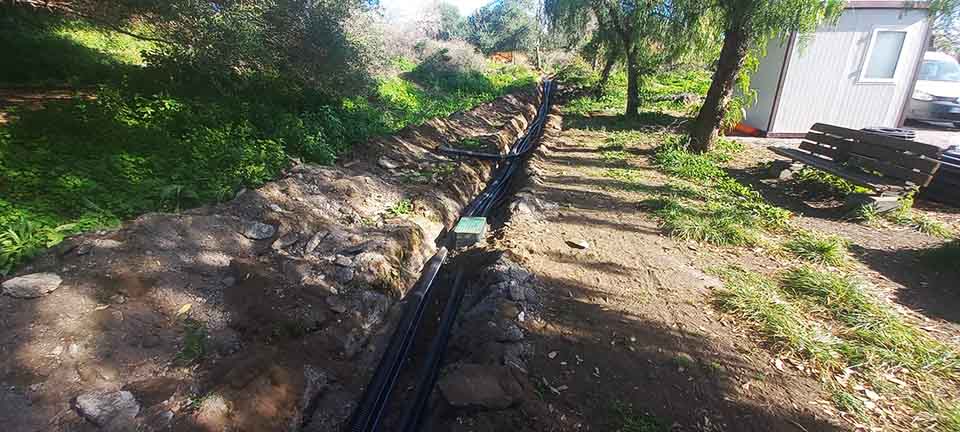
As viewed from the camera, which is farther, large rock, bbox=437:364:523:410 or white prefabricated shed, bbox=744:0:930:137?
white prefabricated shed, bbox=744:0:930:137

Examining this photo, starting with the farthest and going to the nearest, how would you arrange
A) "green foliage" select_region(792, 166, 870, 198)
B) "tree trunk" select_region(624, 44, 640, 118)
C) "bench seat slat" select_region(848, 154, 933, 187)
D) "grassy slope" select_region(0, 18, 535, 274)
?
"tree trunk" select_region(624, 44, 640, 118)
"green foliage" select_region(792, 166, 870, 198)
"bench seat slat" select_region(848, 154, 933, 187)
"grassy slope" select_region(0, 18, 535, 274)

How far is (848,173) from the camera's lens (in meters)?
6.17

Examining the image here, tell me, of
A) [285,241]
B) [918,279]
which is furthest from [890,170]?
[285,241]

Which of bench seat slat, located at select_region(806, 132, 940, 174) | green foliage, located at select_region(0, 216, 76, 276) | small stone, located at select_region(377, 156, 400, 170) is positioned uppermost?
bench seat slat, located at select_region(806, 132, 940, 174)

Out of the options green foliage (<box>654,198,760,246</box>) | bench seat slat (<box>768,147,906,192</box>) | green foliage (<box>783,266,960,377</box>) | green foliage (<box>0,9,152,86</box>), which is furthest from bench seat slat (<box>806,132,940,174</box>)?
green foliage (<box>0,9,152,86</box>)

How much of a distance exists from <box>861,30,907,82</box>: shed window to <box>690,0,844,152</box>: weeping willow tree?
2.98 metres

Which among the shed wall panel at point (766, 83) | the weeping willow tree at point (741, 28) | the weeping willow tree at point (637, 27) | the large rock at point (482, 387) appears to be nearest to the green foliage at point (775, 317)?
the large rock at point (482, 387)

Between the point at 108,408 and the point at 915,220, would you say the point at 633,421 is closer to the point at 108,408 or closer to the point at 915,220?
the point at 108,408

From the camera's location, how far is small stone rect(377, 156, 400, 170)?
25.2 feet

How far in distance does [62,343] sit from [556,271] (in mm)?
3837

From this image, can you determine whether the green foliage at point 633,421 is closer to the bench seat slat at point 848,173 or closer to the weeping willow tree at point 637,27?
the bench seat slat at point 848,173

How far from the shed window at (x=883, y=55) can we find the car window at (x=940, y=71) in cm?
261

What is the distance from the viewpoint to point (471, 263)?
5.04 m

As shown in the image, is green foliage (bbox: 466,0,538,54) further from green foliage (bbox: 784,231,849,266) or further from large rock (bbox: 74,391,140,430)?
large rock (bbox: 74,391,140,430)
